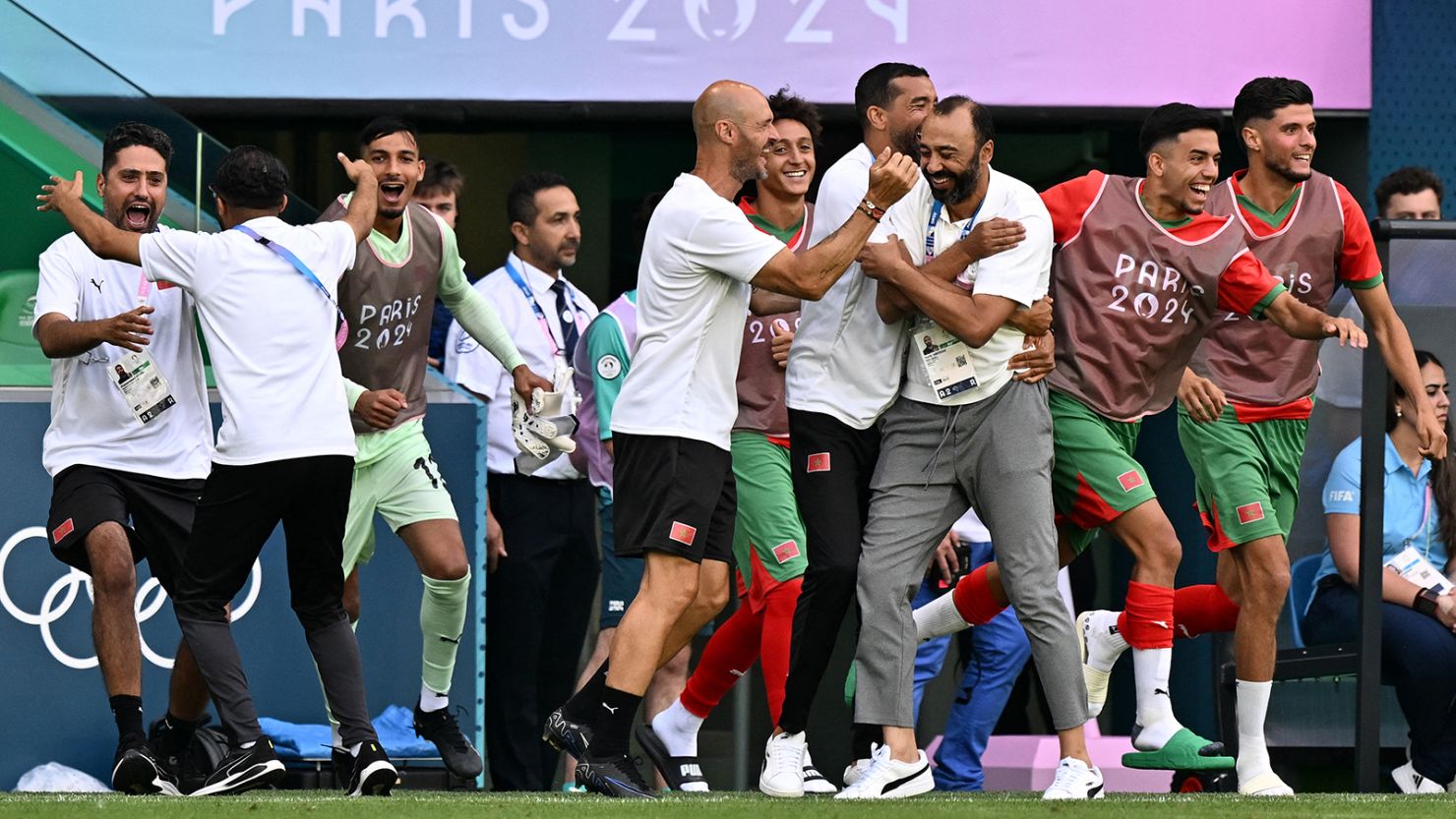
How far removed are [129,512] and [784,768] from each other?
2.42 meters

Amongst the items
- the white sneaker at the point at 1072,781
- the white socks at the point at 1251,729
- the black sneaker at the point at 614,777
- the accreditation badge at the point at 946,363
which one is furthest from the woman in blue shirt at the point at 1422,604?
the black sneaker at the point at 614,777

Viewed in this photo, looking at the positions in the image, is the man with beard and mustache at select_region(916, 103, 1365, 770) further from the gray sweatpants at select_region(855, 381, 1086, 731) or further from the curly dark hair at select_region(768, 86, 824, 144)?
the curly dark hair at select_region(768, 86, 824, 144)

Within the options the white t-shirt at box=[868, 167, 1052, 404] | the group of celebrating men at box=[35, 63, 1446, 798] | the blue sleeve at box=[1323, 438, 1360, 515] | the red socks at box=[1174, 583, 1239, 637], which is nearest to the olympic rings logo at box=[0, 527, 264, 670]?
the group of celebrating men at box=[35, 63, 1446, 798]

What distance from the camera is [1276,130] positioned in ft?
24.0

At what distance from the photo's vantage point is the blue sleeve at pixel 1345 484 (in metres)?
8.00

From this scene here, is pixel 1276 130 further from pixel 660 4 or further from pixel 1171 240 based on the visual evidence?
pixel 660 4

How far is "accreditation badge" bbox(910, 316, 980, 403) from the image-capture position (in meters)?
6.62

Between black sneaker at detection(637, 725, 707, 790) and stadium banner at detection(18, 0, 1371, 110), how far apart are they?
391cm

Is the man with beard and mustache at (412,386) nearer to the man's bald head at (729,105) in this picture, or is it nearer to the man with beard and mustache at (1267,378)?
the man's bald head at (729,105)

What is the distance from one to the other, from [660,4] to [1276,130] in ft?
13.4

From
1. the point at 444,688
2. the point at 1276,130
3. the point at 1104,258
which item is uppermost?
the point at 1276,130

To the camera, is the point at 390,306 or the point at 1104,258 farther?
the point at 390,306

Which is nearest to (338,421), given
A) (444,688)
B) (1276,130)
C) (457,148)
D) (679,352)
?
(679,352)

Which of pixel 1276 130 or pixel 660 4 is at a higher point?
pixel 660 4
